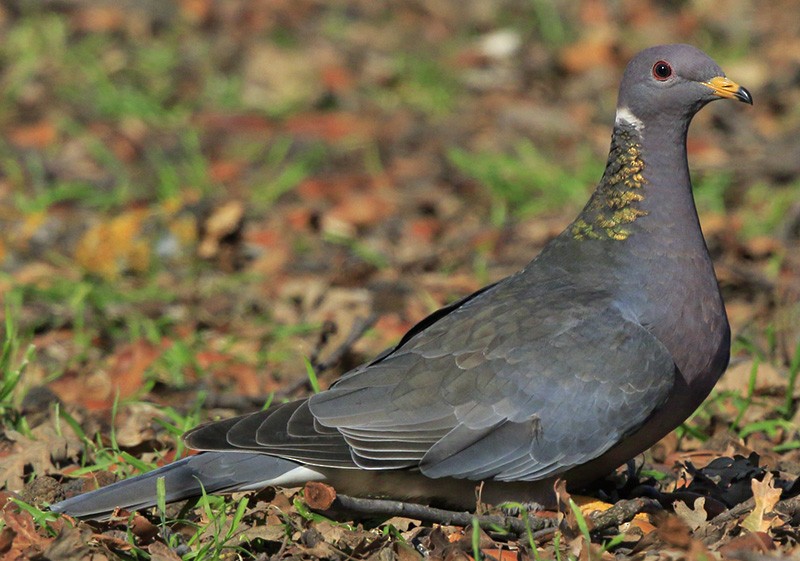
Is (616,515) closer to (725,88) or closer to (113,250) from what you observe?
(725,88)

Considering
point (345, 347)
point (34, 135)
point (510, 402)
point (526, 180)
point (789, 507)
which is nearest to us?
point (789, 507)

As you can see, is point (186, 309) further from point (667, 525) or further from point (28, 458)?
point (667, 525)

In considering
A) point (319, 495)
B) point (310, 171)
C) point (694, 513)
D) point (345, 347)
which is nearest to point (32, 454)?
point (319, 495)

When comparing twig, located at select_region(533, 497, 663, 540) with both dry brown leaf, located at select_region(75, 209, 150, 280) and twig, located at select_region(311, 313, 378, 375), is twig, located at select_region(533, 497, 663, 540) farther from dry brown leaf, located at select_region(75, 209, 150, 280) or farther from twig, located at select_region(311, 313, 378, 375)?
dry brown leaf, located at select_region(75, 209, 150, 280)

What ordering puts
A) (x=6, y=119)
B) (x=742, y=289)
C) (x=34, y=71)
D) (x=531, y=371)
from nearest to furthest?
(x=531, y=371), (x=742, y=289), (x=6, y=119), (x=34, y=71)

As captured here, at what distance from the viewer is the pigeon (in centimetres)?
401

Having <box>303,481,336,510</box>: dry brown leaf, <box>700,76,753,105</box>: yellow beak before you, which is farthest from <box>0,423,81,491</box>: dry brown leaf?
<box>700,76,753,105</box>: yellow beak

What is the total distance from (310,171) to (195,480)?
4.54 m

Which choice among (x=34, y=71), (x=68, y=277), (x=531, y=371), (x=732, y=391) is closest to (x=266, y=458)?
(x=531, y=371)

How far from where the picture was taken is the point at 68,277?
6.79 metres

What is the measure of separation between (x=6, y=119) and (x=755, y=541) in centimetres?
678

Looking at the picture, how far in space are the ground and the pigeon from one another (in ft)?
0.51

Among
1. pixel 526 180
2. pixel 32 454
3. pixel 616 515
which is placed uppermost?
pixel 526 180

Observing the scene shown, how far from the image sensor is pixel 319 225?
7.57 metres
